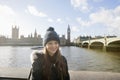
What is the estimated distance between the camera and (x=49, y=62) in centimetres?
200

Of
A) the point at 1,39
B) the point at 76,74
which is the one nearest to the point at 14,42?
the point at 1,39

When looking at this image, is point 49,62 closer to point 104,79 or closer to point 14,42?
point 104,79

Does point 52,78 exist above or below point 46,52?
below

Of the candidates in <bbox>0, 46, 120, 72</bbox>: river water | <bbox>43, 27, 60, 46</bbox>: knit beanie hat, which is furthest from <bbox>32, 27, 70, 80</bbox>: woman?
<bbox>0, 46, 120, 72</bbox>: river water

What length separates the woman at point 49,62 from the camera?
194cm

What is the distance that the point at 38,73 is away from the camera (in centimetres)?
193

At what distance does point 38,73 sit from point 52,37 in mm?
399

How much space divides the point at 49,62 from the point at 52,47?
0.18 metres

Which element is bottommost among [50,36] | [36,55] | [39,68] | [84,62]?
[84,62]

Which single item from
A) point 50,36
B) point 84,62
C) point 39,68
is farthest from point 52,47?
point 84,62

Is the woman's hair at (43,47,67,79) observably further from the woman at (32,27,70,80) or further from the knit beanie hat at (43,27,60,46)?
the knit beanie hat at (43,27,60,46)

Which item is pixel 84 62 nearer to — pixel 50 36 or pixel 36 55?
pixel 50 36

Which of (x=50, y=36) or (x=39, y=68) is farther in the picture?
(x=50, y=36)

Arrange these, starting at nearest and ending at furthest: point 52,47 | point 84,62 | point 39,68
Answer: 1. point 39,68
2. point 52,47
3. point 84,62
